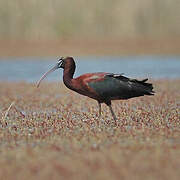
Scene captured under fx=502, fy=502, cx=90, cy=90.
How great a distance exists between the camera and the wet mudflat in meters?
5.96

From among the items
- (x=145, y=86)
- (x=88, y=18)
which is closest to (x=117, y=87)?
(x=145, y=86)

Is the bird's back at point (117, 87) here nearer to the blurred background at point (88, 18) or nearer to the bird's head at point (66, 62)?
the bird's head at point (66, 62)

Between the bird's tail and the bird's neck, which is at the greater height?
the bird's neck

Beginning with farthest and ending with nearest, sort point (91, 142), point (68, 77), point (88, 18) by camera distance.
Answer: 1. point (88, 18)
2. point (68, 77)
3. point (91, 142)

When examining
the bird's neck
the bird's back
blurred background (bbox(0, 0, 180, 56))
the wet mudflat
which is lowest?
A: the wet mudflat

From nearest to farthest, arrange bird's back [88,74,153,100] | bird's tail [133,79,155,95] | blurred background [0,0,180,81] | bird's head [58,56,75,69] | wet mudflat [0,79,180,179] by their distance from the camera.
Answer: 1. wet mudflat [0,79,180,179]
2. bird's back [88,74,153,100]
3. bird's tail [133,79,155,95]
4. bird's head [58,56,75,69]
5. blurred background [0,0,180,81]

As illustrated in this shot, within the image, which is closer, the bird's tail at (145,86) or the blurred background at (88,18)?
the bird's tail at (145,86)

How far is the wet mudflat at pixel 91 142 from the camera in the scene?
596 centimetres

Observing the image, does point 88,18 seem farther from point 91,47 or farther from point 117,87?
point 117,87

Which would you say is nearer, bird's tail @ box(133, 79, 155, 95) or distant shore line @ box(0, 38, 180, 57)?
bird's tail @ box(133, 79, 155, 95)

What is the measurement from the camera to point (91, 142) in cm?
759

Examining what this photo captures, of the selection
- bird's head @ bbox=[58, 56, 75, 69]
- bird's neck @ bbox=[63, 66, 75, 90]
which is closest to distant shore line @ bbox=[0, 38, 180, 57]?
bird's head @ bbox=[58, 56, 75, 69]

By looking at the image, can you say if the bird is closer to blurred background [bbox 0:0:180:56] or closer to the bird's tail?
the bird's tail

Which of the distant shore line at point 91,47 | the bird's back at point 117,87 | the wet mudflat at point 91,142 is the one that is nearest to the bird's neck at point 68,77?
the bird's back at point 117,87
